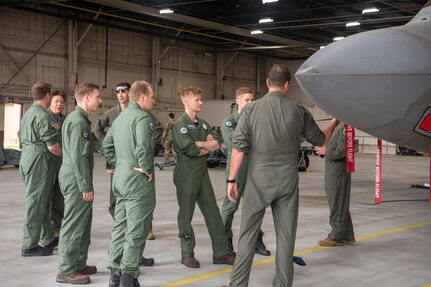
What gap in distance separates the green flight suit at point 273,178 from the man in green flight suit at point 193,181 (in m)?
1.10

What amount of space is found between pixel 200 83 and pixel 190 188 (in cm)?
2954

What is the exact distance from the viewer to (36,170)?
6.42 m

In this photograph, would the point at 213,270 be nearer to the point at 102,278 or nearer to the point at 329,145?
the point at 102,278

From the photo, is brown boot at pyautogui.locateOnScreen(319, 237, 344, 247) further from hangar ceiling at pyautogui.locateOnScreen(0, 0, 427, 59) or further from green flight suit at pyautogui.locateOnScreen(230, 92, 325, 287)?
hangar ceiling at pyautogui.locateOnScreen(0, 0, 427, 59)

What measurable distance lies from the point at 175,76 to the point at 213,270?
90.7 feet

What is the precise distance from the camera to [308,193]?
13477 mm

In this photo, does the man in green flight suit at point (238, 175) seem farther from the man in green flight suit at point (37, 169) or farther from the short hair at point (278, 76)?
the man in green flight suit at point (37, 169)

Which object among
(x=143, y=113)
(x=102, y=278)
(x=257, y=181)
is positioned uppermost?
(x=143, y=113)

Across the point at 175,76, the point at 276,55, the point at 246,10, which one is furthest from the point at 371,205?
the point at 276,55

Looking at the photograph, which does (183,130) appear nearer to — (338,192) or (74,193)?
(74,193)

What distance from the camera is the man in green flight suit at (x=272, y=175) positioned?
485cm

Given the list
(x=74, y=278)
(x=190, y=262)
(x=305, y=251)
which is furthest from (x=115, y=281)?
(x=305, y=251)

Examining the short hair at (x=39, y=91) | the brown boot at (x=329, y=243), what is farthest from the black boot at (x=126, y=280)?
the brown boot at (x=329, y=243)

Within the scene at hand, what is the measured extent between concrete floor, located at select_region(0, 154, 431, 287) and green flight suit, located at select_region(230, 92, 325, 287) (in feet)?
2.49
